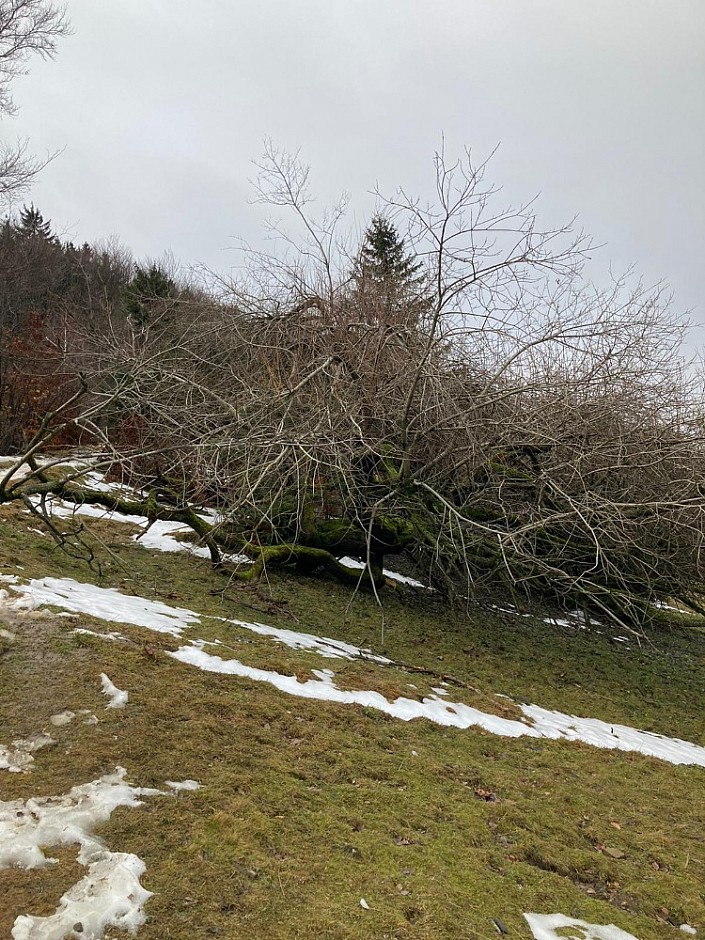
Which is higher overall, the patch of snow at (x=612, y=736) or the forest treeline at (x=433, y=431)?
the forest treeline at (x=433, y=431)

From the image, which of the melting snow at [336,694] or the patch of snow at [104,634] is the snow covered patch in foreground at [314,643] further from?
the patch of snow at [104,634]

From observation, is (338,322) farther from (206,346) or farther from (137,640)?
(137,640)

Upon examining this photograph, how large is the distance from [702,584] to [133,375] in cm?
737

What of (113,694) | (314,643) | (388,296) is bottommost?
(314,643)

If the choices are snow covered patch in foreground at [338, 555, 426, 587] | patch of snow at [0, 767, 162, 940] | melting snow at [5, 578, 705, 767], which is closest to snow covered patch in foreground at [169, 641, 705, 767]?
melting snow at [5, 578, 705, 767]

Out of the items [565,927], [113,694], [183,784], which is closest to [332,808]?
[183,784]

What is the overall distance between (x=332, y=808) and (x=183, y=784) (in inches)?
27.1

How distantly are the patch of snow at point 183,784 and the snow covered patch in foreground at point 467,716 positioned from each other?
1.29 m

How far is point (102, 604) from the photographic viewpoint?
485cm

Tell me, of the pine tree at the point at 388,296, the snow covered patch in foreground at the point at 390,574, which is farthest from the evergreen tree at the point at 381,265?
the snow covered patch in foreground at the point at 390,574

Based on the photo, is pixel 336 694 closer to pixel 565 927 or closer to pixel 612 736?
pixel 565 927

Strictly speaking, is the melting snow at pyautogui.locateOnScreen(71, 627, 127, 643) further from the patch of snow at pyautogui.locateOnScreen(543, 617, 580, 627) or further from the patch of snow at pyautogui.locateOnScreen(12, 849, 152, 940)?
the patch of snow at pyautogui.locateOnScreen(543, 617, 580, 627)

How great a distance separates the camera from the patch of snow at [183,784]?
8.76 feet

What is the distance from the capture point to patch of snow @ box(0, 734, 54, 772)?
8.47ft
